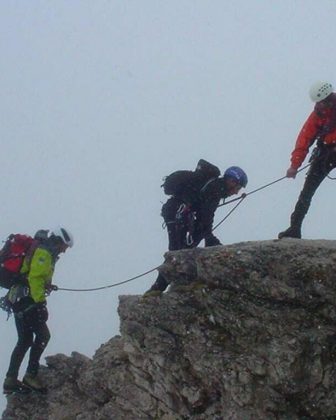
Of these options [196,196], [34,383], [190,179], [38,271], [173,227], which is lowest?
[34,383]

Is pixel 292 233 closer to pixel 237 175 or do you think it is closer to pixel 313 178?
pixel 313 178

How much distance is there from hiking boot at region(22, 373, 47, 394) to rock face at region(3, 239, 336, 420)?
1.19m

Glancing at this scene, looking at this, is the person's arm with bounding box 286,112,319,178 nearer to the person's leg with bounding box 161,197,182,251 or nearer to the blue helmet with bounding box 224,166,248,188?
the blue helmet with bounding box 224,166,248,188

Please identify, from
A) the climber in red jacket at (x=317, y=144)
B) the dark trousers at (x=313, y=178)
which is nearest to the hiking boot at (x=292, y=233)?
A: the climber in red jacket at (x=317, y=144)

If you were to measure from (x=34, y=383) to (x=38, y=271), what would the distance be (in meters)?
3.05

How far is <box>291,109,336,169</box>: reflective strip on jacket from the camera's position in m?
13.6

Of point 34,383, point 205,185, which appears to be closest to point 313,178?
point 205,185

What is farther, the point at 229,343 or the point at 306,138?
the point at 306,138

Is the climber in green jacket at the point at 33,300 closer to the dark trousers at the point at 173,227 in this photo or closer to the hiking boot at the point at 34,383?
the hiking boot at the point at 34,383

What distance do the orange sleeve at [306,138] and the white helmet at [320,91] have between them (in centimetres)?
41

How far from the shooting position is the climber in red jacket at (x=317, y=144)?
13.5m

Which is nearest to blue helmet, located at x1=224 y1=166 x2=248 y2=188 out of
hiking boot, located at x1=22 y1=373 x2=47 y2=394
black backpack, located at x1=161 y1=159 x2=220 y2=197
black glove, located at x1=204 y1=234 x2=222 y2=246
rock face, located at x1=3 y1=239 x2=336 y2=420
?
black backpack, located at x1=161 y1=159 x2=220 y2=197

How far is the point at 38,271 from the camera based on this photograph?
1472 cm

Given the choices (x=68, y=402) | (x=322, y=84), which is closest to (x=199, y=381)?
(x=68, y=402)
